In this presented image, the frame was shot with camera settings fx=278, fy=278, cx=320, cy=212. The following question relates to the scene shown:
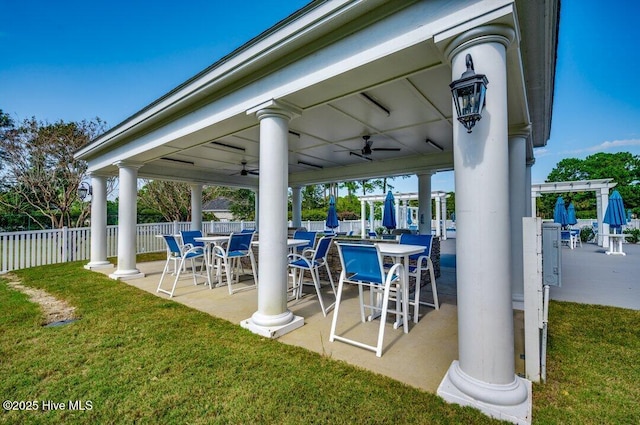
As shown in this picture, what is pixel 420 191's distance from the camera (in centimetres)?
814

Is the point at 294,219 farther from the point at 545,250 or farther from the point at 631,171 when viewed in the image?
the point at 631,171

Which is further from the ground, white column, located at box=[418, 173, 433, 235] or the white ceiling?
the white ceiling

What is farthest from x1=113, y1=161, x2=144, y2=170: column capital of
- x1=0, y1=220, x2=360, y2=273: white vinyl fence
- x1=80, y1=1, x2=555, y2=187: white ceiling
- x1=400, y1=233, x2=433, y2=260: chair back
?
x1=400, y1=233, x2=433, y2=260: chair back

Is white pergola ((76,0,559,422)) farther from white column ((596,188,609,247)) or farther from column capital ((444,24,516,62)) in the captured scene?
white column ((596,188,609,247))

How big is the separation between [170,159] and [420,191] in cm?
692

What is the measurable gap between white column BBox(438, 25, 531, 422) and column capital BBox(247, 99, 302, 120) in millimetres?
1895

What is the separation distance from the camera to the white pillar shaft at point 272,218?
10.4ft

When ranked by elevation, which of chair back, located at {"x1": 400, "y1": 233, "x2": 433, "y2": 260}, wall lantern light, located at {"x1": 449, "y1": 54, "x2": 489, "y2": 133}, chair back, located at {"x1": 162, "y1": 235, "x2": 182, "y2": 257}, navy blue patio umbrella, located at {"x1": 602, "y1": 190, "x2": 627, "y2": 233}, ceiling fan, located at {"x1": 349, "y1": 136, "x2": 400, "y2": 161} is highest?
ceiling fan, located at {"x1": 349, "y1": 136, "x2": 400, "y2": 161}

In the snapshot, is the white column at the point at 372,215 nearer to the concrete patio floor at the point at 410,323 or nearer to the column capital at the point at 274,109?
the concrete patio floor at the point at 410,323

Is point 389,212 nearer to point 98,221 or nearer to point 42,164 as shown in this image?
point 98,221

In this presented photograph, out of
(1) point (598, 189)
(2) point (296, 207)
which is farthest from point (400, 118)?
(1) point (598, 189)

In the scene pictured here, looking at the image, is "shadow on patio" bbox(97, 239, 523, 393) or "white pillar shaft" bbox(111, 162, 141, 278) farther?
"white pillar shaft" bbox(111, 162, 141, 278)

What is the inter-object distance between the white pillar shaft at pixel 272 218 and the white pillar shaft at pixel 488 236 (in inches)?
76.3

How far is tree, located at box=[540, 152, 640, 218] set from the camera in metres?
26.8
